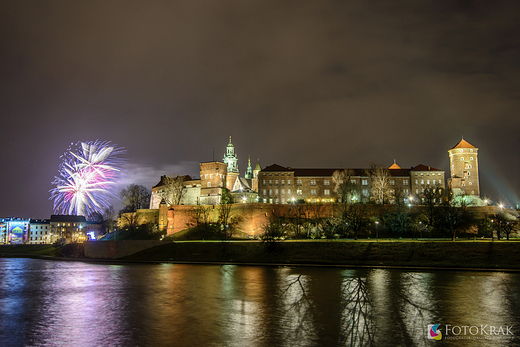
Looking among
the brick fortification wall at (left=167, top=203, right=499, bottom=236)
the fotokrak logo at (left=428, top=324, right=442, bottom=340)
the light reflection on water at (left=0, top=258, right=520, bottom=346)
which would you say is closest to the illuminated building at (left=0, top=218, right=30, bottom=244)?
the brick fortification wall at (left=167, top=203, right=499, bottom=236)

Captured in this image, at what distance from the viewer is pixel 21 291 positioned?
29203 mm

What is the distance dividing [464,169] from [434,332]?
244 feet

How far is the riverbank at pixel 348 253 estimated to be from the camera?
3469cm

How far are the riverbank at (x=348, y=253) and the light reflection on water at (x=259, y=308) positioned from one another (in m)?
3.63

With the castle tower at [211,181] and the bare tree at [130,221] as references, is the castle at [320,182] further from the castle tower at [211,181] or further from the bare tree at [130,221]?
the bare tree at [130,221]

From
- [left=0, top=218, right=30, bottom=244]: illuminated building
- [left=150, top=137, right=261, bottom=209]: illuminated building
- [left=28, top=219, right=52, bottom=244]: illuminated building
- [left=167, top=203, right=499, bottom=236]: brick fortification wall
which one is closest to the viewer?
[left=167, top=203, right=499, bottom=236]: brick fortification wall

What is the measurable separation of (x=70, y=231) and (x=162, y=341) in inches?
3918

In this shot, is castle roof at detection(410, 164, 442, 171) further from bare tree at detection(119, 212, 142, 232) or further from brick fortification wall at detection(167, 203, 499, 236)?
bare tree at detection(119, 212, 142, 232)

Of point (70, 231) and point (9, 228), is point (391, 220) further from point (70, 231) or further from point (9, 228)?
point (9, 228)

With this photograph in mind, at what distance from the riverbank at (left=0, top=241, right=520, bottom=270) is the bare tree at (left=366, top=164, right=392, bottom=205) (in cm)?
3195

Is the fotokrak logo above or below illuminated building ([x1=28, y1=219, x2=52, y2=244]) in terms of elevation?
below

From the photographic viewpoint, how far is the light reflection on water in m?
15.2

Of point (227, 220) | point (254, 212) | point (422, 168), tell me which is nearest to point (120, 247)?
point (227, 220)

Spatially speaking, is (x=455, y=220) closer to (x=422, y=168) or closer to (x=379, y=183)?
(x=379, y=183)
